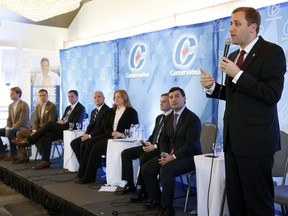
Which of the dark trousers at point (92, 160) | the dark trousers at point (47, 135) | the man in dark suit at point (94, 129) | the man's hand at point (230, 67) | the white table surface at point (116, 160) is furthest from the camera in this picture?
the dark trousers at point (47, 135)

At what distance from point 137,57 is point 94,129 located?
1271mm

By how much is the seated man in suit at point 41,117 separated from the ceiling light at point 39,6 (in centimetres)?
126

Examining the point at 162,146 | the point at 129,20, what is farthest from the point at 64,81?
the point at 162,146

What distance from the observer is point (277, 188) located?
8.43 feet

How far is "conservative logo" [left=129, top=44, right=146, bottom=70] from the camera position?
5.14m

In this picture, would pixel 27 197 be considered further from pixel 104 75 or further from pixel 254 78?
pixel 254 78

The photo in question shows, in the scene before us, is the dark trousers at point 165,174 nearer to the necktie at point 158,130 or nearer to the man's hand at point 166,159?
the man's hand at point 166,159

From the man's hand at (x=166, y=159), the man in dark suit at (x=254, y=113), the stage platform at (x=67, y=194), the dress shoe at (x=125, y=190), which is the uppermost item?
the man in dark suit at (x=254, y=113)

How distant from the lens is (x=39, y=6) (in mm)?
4867

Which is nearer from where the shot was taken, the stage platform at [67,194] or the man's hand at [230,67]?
the man's hand at [230,67]

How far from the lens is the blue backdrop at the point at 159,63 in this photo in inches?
135

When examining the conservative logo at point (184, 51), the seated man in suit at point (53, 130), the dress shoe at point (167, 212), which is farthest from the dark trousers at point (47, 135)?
the dress shoe at point (167, 212)

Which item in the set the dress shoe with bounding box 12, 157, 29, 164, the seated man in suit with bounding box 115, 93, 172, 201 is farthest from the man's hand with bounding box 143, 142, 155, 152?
the dress shoe with bounding box 12, 157, 29, 164

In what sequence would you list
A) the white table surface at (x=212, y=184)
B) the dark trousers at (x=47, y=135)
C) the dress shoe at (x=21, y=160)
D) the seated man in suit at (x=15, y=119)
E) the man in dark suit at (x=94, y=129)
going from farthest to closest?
the seated man in suit at (x=15, y=119)
the dress shoe at (x=21, y=160)
the dark trousers at (x=47, y=135)
the man in dark suit at (x=94, y=129)
the white table surface at (x=212, y=184)
